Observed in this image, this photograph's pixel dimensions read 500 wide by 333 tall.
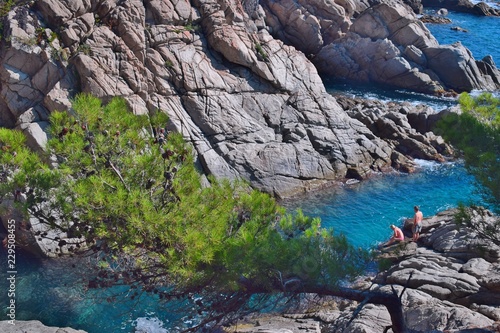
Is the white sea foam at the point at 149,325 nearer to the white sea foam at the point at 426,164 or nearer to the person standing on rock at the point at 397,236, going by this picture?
the person standing on rock at the point at 397,236

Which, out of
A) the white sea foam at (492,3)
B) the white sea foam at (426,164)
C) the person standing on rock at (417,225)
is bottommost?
the white sea foam at (426,164)

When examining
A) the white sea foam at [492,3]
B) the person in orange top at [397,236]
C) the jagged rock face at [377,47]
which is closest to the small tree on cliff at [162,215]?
the person in orange top at [397,236]

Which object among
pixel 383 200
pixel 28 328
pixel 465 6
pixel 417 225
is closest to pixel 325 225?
pixel 417 225

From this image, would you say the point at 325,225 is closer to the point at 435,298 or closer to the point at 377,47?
the point at 435,298

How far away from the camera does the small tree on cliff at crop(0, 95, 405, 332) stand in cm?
1120

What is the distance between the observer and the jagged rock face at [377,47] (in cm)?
4216

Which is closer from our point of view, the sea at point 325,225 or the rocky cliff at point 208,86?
the sea at point 325,225

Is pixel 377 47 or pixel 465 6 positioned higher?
pixel 465 6

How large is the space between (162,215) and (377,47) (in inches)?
1394

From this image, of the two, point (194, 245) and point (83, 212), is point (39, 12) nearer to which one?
point (83, 212)

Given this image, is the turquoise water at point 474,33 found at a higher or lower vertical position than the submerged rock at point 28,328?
higher

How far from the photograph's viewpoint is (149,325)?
1806 cm

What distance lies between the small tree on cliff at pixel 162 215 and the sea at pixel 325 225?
252cm

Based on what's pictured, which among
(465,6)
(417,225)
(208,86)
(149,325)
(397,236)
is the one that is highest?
(465,6)
